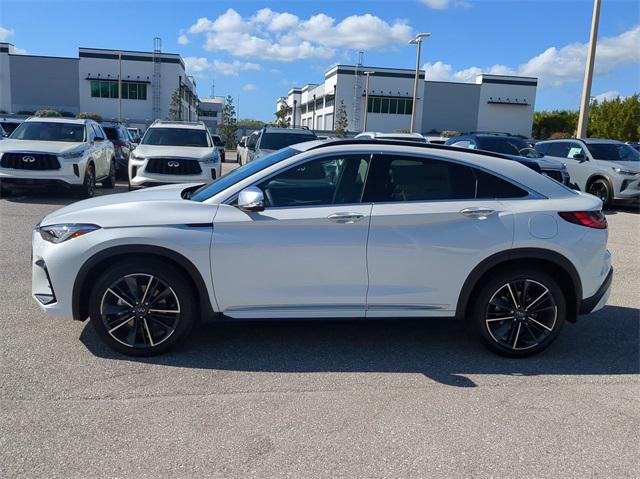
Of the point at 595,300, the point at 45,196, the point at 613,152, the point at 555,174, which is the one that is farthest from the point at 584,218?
the point at 45,196

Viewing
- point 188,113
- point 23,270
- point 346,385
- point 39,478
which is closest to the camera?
point 39,478

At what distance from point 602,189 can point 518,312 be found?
1176 centimetres

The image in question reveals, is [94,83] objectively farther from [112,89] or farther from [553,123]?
[553,123]

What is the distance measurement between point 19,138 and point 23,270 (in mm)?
8055

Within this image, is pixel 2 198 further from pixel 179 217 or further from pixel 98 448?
pixel 98 448

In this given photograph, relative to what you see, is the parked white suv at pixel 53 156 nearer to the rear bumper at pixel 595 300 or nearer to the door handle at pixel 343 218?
the door handle at pixel 343 218

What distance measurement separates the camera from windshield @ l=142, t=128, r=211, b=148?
1350 centimetres

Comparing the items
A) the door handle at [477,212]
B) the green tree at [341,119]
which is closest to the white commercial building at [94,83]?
the green tree at [341,119]

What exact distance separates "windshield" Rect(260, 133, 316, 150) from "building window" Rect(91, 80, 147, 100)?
56.5 m

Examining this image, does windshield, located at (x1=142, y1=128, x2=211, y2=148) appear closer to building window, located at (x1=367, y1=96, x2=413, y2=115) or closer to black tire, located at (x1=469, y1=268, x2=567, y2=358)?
black tire, located at (x1=469, y1=268, x2=567, y2=358)

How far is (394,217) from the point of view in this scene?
4.39 meters

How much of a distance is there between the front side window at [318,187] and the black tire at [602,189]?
12115 millimetres

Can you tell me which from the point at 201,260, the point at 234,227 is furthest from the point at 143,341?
the point at 234,227

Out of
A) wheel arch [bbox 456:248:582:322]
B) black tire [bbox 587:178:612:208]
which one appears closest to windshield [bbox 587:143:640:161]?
black tire [bbox 587:178:612:208]
